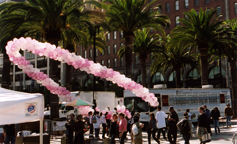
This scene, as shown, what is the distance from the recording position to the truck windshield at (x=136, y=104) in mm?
23969

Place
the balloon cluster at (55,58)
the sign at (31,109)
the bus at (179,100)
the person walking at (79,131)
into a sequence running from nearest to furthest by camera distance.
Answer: the sign at (31,109)
the person walking at (79,131)
the balloon cluster at (55,58)
the bus at (179,100)

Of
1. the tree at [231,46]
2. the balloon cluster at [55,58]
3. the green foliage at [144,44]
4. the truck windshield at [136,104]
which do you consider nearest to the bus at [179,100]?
the truck windshield at [136,104]

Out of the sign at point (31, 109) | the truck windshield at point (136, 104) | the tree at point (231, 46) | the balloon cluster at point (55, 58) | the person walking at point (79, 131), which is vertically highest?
the tree at point (231, 46)

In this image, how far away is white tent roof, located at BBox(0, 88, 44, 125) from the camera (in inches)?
301

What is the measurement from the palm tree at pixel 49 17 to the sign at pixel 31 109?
541 inches

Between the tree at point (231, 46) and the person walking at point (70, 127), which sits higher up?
the tree at point (231, 46)

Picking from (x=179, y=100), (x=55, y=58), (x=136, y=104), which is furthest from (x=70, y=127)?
(x=179, y=100)

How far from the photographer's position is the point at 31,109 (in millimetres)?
8227

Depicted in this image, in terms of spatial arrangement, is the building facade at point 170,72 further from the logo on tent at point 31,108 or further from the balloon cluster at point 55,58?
the logo on tent at point 31,108

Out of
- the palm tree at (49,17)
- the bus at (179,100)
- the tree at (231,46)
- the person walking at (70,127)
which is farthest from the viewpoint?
the tree at (231,46)

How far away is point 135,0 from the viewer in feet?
87.5

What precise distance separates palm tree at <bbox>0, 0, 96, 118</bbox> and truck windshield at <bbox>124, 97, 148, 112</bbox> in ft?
19.4

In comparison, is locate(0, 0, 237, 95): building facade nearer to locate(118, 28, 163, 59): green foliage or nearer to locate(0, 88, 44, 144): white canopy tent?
locate(118, 28, 163, 59): green foliage

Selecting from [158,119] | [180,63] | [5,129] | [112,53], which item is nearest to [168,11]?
[112,53]
